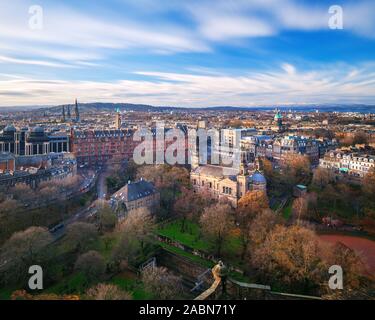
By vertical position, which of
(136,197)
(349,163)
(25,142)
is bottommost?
(136,197)

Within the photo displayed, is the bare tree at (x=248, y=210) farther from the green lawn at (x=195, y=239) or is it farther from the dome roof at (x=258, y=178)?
the dome roof at (x=258, y=178)

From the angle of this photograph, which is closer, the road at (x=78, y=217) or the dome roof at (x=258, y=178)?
the road at (x=78, y=217)

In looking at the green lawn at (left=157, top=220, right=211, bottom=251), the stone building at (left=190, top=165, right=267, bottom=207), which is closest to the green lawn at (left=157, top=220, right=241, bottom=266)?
the green lawn at (left=157, top=220, right=211, bottom=251)

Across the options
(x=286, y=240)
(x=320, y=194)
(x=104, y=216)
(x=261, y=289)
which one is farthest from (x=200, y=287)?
(x=320, y=194)

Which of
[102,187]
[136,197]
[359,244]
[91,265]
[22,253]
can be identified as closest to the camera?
[22,253]

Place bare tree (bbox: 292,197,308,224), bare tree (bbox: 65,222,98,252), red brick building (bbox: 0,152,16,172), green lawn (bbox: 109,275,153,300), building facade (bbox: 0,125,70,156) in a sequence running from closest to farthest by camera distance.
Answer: green lawn (bbox: 109,275,153,300)
bare tree (bbox: 65,222,98,252)
bare tree (bbox: 292,197,308,224)
red brick building (bbox: 0,152,16,172)
building facade (bbox: 0,125,70,156)

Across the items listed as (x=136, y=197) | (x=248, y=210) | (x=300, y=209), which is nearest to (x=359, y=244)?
(x=300, y=209)

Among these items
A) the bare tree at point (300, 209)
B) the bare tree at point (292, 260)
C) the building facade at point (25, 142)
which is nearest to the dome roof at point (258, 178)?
the bare tree at point (300, 209)

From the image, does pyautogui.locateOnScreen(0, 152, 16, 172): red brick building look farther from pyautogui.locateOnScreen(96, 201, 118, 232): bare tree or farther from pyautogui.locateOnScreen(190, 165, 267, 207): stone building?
pyautogui.locateOnScreen(190, 165, 267, 207): stone building

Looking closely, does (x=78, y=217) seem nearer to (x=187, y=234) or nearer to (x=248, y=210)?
(x=187, y=234)
